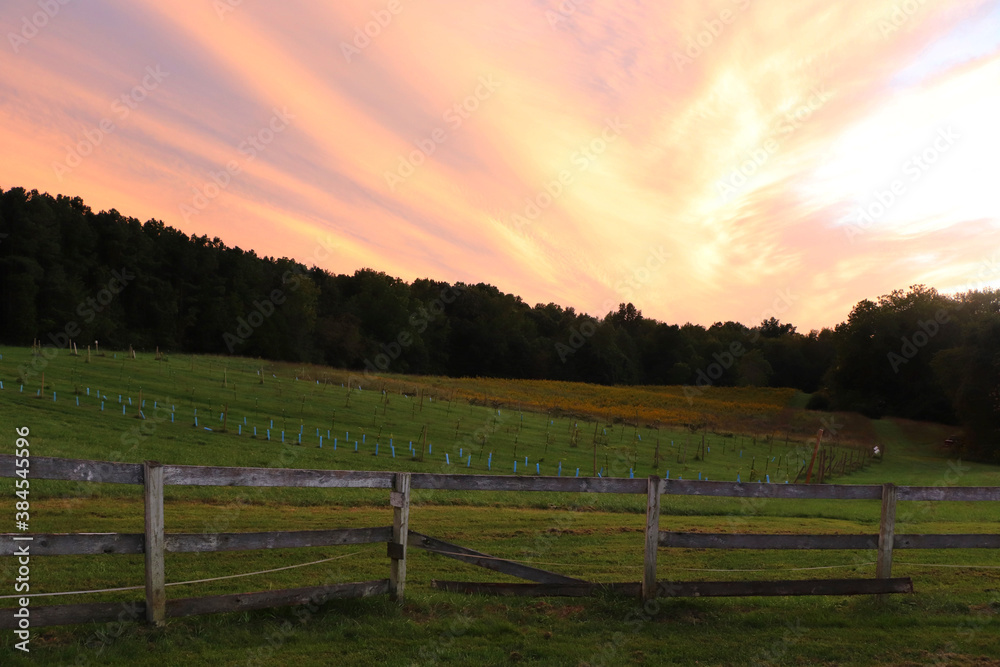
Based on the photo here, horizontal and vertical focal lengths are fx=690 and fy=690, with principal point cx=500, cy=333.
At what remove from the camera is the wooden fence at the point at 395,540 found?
229 inches

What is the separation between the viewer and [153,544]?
611 cm

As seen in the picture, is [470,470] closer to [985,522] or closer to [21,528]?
[985,522]

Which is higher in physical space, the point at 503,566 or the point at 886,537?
the point at 886,537

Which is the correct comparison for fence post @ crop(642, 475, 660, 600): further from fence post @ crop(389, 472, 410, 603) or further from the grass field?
fence post @ crop(389, 472, 410, 603)

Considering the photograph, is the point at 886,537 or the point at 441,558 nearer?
the point at 886,537

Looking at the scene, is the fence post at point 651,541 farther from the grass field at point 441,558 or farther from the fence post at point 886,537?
the fence post at point 886,537

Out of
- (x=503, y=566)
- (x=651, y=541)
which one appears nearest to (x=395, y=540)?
(x=503, y=566)

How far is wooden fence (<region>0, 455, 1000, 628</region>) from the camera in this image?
5820 millimetres

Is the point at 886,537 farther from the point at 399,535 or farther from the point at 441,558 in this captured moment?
the point at 441,558

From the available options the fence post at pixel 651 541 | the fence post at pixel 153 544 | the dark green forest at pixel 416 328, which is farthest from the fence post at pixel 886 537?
the dark green forest at pixel 416 328

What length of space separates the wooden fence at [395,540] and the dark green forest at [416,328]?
2324 inches

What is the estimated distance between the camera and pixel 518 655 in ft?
20.1

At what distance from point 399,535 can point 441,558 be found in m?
3.91

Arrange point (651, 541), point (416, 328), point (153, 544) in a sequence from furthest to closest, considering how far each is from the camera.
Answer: point (416, 328) < point (651, 541) < point (153, 544)
